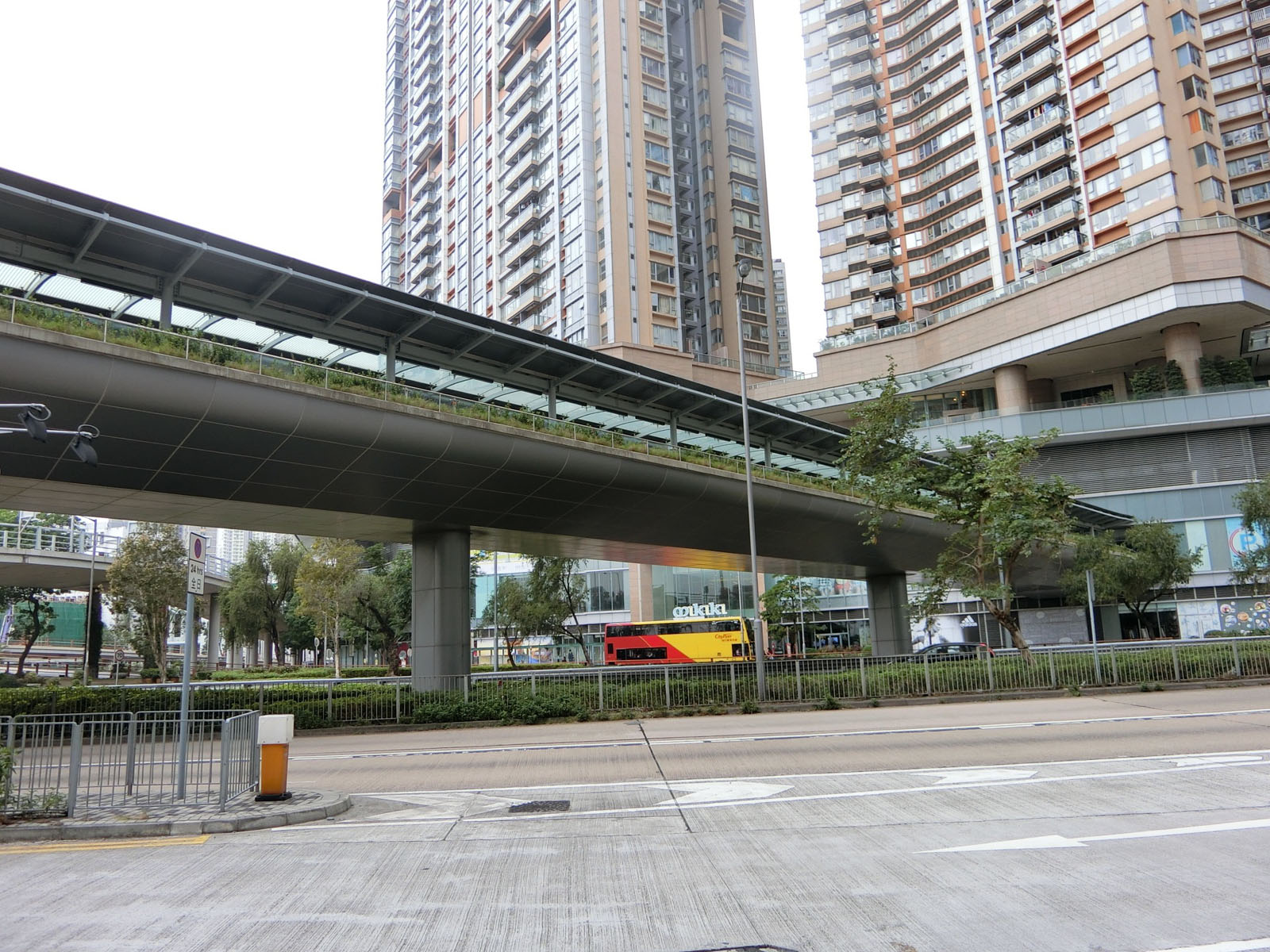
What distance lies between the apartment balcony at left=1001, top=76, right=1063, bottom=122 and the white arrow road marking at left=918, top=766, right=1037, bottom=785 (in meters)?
73.9

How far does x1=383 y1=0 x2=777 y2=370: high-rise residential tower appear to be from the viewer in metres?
79.1

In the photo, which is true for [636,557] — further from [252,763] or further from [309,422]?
[252,763]

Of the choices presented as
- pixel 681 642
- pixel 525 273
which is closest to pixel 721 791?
pixel 681 642

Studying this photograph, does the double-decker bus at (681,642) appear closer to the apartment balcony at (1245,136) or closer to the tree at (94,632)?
the tree at (94,632)

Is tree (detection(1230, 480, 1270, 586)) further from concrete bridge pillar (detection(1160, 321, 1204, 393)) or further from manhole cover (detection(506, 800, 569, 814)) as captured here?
manhole cover (detection(506, 800, 569, 814))

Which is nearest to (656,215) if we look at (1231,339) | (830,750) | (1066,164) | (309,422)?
(1066,164)

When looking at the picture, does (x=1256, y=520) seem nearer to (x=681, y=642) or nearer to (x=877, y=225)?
(x=681, y=642)

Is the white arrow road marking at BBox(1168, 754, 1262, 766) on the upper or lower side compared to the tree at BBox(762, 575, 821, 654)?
lower

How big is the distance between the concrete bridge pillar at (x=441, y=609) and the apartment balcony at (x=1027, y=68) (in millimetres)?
68299

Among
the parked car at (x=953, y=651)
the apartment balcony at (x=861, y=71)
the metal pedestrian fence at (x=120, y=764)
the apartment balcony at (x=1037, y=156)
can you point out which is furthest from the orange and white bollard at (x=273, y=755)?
the apartment balcony at (x=861, y=71)

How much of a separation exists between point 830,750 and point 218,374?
15075 mm

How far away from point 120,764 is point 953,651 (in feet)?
138

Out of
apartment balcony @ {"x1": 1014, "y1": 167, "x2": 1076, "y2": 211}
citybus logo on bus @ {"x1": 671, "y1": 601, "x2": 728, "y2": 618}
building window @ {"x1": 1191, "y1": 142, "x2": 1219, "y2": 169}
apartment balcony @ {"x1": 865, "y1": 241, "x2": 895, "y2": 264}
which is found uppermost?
apartment balcony @ {"x1": 865, "y1": 241, "x2": 895, "y2": 264}

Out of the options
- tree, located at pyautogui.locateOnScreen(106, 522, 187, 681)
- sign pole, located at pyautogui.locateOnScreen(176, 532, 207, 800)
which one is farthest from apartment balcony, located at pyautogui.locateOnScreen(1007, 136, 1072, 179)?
sign pole, located at pyautogui.locateOnScreen(176, 532, 207, 800)
